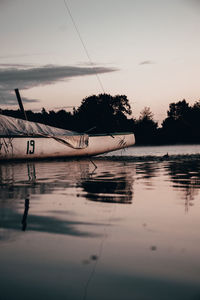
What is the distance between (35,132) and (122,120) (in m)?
115

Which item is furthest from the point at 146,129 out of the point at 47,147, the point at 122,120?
the point at 47,147

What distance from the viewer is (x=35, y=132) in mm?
31516

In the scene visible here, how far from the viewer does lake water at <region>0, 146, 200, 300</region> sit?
3604 millimetres

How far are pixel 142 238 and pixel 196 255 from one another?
974 mm

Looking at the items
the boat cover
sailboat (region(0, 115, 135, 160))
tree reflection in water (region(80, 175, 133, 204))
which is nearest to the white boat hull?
sailboat (region(0, 115, 135, 160))

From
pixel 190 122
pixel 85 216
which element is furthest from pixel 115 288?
pixel 190 122

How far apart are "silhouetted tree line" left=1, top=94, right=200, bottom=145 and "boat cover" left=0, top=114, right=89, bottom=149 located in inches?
2919

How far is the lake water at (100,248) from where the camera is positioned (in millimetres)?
3604

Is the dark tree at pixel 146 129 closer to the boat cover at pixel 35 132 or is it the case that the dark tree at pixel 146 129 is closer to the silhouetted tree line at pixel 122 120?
the silhouetted tree line at pixel 122 120

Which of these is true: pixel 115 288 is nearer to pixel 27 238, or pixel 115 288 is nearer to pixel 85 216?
pixel 27 238

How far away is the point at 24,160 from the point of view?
3039cm

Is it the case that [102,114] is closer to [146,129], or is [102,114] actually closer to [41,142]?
[146,129]

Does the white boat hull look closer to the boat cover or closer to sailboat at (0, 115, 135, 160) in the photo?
sailboat at (0, 115, 135, 160)

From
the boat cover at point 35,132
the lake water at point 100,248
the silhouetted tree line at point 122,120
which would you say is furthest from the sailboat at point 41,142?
the silhouetted tree line at point 122,120
